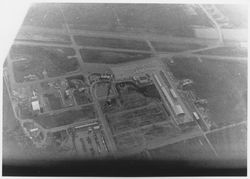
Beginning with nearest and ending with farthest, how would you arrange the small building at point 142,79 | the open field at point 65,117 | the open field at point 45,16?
the open field at point 65,117 → the small building at point 142,79 → the open field at point 45,16

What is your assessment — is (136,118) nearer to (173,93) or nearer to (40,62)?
(173,93)

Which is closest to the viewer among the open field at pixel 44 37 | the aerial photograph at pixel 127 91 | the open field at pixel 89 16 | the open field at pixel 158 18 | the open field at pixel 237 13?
the aerial photograph at pixel 127 91

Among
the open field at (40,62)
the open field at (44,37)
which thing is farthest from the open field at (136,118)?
the open field at (44,37)

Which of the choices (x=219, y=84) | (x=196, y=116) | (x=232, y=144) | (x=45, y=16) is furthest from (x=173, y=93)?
(x=45, y=16)

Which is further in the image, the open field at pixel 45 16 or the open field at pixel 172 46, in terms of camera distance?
the open field at pixel 45 16

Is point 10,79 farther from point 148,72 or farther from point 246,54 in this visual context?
point 246,54

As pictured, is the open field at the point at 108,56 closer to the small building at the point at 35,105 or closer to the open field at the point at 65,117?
the open field at the point at 65,117
